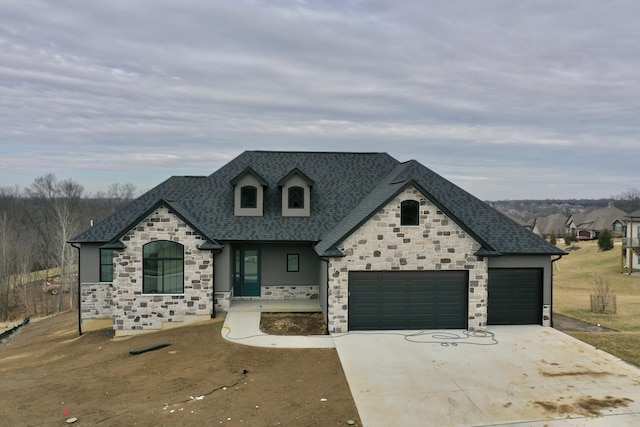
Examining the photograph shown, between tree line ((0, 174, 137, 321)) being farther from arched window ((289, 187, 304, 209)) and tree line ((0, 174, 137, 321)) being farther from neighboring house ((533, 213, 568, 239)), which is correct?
neighboring house ((533, 213, 568, 239))

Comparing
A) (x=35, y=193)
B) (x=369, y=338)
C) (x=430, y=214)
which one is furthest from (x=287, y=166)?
(x=35, y=193)

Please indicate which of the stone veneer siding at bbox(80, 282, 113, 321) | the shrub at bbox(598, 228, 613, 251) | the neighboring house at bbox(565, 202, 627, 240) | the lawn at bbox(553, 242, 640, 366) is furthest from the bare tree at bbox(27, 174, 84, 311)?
the neighboring house at bbox(565, 202, 627, 240)

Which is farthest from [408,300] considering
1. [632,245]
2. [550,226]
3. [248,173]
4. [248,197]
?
[550,226]

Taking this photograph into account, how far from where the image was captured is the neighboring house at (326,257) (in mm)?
16453

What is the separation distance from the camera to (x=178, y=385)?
12.0 m

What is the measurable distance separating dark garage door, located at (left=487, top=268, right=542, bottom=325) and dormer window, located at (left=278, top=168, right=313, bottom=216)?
8.25 m

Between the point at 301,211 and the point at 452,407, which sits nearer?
the point at 452,407

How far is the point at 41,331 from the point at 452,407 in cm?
2153

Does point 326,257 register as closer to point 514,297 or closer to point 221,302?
point 221,302

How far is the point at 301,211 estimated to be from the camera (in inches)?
814

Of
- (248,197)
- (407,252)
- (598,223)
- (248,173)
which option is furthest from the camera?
(598,223)

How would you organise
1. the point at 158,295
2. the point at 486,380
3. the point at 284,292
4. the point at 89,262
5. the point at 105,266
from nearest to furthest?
the point at 486,380 < the point at 158,295 < the point at 89,262 < the point at 105,266 < the point at 284,292

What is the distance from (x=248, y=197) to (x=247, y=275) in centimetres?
352

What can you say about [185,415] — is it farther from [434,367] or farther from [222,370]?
[434,367]
